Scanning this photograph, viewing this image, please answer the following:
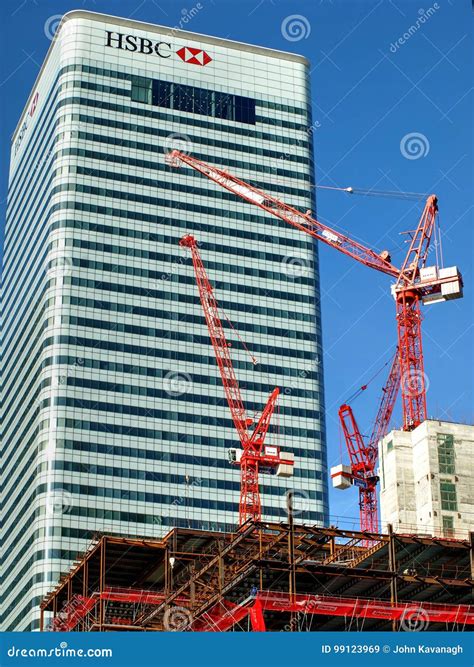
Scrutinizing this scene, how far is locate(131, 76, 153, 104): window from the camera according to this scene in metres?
193

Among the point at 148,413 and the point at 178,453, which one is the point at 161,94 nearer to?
the point at 148,413

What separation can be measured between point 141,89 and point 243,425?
6039 cm

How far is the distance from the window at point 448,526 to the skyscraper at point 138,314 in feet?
245

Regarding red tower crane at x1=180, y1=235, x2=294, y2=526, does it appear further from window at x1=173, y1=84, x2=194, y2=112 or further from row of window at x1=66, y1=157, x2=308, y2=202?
window at x1=173, y1=84, x2=194, y2=112

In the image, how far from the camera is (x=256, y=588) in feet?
258

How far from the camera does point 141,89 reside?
636 feet

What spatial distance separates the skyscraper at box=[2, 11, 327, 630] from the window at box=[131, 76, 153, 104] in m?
0.36

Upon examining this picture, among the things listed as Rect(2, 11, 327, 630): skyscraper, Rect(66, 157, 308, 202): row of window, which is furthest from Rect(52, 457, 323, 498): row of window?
Rect(66, 157, 308, 202): row of window

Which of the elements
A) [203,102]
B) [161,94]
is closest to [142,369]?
[161,94]

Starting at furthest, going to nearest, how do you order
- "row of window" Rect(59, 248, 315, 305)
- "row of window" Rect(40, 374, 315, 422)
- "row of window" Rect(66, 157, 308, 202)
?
1. "row of window" Rect(66, 157, 308, 202)
2. "row of window" Rect(59, 248, 315, 305)
3. "row of window" Rect(40, 374, 315, 422)

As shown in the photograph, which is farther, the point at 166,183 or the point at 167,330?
the point at 166,183

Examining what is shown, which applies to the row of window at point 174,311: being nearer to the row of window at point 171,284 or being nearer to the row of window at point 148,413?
the row of window at point 171,284

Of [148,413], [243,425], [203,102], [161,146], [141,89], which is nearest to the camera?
[243,425]


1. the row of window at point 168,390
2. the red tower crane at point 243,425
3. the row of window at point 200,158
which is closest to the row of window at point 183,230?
the red tower crane at point 243,425
